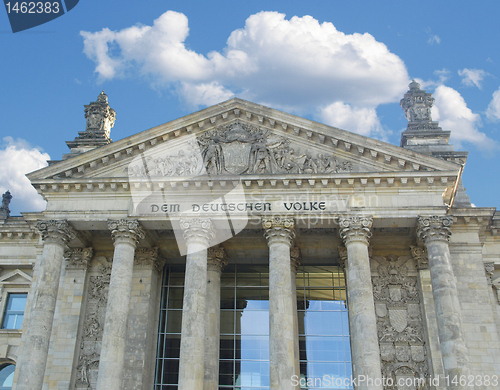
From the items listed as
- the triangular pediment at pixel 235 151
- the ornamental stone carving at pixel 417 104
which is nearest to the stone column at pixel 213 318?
the triangular pediment at pixel 235 151

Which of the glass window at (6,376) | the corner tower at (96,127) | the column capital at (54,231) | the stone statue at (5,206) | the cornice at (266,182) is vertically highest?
the corner tower at (96,127)

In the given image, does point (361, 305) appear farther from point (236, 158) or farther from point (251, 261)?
point (236, 158)

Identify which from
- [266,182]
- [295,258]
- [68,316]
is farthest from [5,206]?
[295,258]

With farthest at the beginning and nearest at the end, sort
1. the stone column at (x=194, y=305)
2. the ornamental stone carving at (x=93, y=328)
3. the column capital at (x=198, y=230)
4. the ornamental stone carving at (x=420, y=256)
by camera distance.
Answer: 1. the ornamental stone carving at (x=420, y=256)
2. the ornamental stone carving at (x=93, y=328)
3. the column capital at (x=198, y=230)
4. the stone column at (x=194, y=305)

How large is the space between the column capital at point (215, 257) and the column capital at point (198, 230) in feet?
5.81

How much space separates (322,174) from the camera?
85.8 ft

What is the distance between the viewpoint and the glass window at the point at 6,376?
29844mm

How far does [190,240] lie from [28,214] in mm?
8825

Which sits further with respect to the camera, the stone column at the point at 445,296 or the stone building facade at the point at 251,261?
the stone building facade at the point at 251,261

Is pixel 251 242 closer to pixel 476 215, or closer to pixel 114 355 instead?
pixel 114 355

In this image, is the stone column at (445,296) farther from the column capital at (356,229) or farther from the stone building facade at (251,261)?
the column capital at (356,229)

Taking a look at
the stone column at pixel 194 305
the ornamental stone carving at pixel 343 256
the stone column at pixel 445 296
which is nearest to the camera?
the stone column at pixel 445 296

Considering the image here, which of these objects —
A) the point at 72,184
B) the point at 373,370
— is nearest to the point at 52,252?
the point at 72,184

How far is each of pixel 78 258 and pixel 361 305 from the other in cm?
1381
